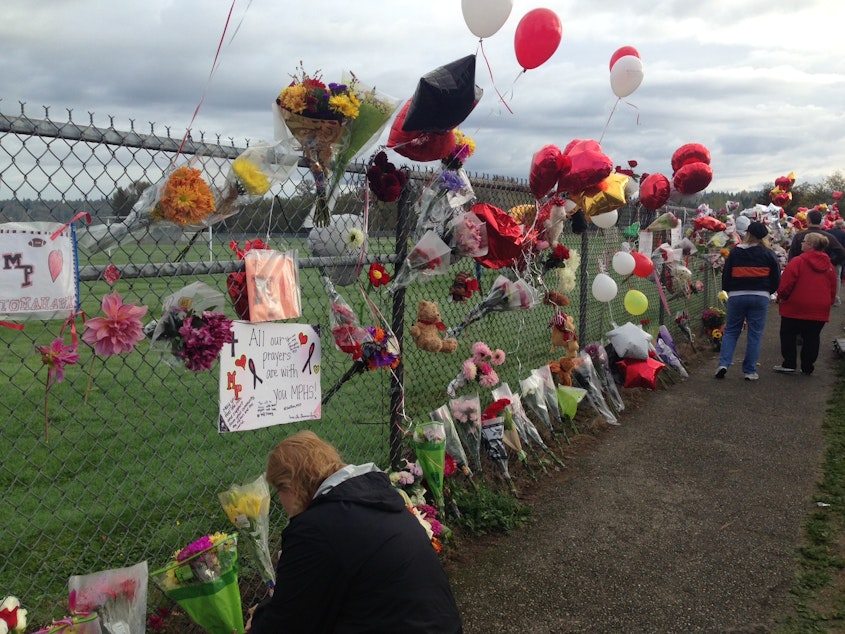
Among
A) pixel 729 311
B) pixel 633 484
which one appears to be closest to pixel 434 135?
pixel 633 484

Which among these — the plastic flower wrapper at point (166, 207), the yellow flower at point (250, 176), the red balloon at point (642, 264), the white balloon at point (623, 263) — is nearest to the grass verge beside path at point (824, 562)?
the white balloon at point (623, 263)

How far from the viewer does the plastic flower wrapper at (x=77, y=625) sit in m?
2.20

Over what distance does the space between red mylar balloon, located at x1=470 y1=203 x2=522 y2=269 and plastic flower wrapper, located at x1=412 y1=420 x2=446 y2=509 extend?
1038 mm

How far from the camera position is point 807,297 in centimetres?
783

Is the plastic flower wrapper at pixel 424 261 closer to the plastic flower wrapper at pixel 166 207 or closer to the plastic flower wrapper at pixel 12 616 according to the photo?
the plastic flower wrapper at pixel 166 207

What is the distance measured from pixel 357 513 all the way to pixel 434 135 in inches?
87.6

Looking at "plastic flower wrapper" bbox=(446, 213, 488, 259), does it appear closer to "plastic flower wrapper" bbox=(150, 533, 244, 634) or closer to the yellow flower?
the yellow flower

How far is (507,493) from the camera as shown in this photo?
4500 millimetres

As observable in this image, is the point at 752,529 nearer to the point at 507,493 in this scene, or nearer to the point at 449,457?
the point at 507,493

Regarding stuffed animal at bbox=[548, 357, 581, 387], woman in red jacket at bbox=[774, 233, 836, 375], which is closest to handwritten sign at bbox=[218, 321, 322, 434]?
stuffed animal at bbox=[548, 357, 581, 387]

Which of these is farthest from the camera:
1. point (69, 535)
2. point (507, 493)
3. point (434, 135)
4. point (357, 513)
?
point (507, 493)

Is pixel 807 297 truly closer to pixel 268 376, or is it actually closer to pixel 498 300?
pixel 498 300

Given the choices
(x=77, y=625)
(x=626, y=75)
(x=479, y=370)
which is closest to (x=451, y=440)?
(x=479, y=370)

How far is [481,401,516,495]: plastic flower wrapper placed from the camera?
443 centimetres
